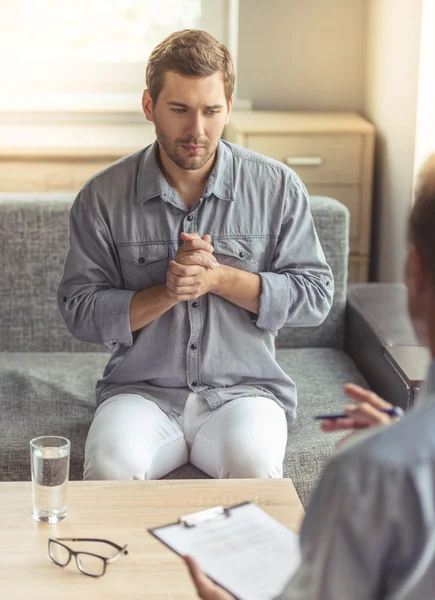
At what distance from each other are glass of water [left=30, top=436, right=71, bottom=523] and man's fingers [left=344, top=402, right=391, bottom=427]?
0.61 meters

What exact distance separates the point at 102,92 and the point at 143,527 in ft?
9.63

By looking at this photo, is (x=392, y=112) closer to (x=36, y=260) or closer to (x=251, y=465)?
(x=36, y=260)

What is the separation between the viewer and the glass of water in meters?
1.49

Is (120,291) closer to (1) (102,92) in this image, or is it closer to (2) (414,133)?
(2) (414,133)

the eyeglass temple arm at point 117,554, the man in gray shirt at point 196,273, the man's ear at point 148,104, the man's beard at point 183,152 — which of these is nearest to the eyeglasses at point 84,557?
the eyeglass temple arm at point 117,554

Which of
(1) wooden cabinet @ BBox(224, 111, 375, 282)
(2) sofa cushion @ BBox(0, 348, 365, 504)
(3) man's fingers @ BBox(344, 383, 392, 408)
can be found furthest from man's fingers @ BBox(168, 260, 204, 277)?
(1) wooden cabinet @ BBox(224, 111, 375, 282)

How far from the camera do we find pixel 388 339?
229 centimetres

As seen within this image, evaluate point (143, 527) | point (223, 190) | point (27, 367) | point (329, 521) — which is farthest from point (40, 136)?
point (329, 521)

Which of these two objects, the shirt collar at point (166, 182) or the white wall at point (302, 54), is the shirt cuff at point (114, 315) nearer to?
the shirt collar at point (166, 182)

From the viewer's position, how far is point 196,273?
6.23ft

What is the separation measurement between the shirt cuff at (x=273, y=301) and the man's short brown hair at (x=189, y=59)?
0.38 meters

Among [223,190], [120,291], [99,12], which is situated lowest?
[120,291]

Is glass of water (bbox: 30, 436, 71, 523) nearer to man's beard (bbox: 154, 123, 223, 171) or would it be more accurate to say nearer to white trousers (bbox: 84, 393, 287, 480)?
white trousers (bbox: 84, 393, 287, 480)

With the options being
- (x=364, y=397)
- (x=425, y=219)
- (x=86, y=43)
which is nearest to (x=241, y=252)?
(x=364, y=397)
